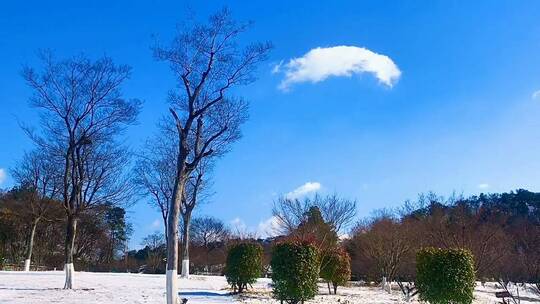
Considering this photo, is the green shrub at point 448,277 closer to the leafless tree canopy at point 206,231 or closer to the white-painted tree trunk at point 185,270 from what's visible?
the white-painted tree trunk at point 185,270

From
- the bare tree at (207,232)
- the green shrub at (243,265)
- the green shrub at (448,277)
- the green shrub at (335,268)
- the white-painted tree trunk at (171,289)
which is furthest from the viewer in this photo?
the bare tree at (207,232)

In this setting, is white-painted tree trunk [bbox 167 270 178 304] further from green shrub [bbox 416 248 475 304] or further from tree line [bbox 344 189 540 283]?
tree line [bbox 344 189 540 283]

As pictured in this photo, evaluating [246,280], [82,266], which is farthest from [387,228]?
[82,266]

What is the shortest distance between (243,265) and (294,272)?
5.20m

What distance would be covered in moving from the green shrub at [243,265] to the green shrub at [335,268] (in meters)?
3.98

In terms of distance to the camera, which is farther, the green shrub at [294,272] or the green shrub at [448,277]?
the green shrub at [294,272]

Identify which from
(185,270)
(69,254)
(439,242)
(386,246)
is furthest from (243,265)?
(439,242)

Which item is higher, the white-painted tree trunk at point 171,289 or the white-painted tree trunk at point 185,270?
the white-painted tree trunk at point 185,270

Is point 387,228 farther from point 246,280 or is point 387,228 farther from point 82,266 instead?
point 82,266

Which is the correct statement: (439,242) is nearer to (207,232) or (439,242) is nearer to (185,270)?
(185,270)

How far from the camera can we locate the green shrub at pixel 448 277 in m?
15.1

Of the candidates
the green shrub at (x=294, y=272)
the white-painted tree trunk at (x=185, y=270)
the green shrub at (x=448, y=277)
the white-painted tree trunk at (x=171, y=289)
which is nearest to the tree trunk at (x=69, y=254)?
the white-painted tree trunk at (x=171, y=289)

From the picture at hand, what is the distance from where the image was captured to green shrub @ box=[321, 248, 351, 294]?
23.2m

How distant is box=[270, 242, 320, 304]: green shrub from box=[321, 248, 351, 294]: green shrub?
738 cm
